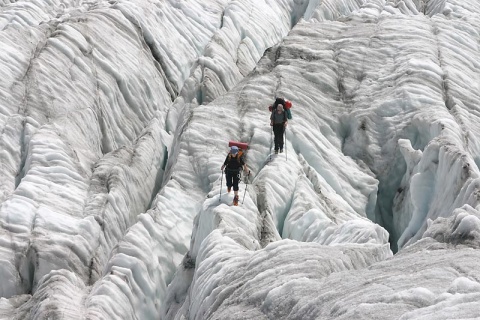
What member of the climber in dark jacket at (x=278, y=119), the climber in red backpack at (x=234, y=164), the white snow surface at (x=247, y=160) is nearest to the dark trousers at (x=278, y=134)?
the climber in dark jacket at (x=278, y=119)

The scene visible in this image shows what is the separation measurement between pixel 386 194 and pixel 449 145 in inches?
191

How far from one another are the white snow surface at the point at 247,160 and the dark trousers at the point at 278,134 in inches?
15.5

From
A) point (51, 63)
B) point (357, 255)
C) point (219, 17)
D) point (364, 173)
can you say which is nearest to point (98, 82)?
point (51, 63)

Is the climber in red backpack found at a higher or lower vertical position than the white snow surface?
higher

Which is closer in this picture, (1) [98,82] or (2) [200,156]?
(2) [200,156]

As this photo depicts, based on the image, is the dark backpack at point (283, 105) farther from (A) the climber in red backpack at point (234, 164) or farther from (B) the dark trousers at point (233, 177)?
(B) the dark trousers at point (233, 177)

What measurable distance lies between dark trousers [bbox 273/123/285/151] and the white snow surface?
0.39 meters

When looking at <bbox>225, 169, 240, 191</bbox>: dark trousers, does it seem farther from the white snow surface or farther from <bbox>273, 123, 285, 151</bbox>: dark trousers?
<bbox>273, 123, 285, 151</bbox>: dark trousers

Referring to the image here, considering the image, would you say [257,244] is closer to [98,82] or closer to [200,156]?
[200,156]

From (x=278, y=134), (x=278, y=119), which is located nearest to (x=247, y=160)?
(x=278, y=134)

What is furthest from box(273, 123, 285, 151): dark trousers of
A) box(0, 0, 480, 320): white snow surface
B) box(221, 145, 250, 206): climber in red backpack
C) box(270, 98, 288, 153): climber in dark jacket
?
box(221, 145, 250, 206): climber in red backpack

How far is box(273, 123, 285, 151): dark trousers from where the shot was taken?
28216mm

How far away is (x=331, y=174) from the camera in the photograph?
97.8ft

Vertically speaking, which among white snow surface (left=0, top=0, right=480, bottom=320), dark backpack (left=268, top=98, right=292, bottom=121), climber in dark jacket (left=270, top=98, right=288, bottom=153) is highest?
dark backpack (left=268, top=98, right=292, bottom=121)
